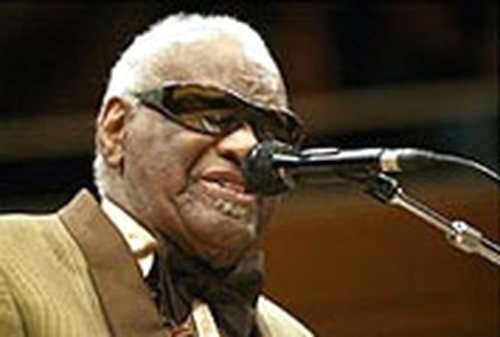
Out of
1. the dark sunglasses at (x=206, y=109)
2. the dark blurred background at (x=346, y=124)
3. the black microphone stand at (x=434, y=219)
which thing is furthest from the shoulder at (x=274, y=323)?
the dark blurred background at (x=346, y=124)

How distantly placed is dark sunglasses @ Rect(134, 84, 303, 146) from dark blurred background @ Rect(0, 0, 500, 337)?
5.95 ft

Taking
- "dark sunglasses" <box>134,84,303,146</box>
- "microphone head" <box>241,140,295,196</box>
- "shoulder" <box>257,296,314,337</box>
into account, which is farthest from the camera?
"shoulder" <box>257,296,314,337</box>

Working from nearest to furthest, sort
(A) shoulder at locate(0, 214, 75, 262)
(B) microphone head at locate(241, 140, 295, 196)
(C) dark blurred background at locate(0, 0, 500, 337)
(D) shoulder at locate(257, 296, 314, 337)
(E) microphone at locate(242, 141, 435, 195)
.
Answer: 1. (E) microphone at locate(242, 141, 435, 195)
2. (B) microphone head at locate(241, 140, 295, 196)
3. (A) shoulder at locate(0, 214, 75, 262)
4. (D) shoulder at locate(257, 296, 314, 337)
5. (C) dark blurred background at locate(0, 0, 500, 337)

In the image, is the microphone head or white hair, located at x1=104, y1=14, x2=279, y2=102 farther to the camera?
white hair, located at x1=104, y1=14, x2=279, y2=102

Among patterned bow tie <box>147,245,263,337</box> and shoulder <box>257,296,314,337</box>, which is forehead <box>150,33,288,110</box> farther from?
shoulder <box>257,296,314,337</box>

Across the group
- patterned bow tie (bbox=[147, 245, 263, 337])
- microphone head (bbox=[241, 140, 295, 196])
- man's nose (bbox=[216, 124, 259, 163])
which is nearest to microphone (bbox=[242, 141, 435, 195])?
microphone head (bbox=[241, 140, 295, 196])

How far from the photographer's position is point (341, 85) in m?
4.50

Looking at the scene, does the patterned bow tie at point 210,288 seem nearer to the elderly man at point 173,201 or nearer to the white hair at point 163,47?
the elderly man at point 173,201

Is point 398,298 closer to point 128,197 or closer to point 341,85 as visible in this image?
point 341,85

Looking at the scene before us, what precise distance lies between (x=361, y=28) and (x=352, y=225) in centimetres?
57

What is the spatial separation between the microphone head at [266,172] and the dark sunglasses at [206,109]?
15cm

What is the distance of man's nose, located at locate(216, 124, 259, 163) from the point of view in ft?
7.21

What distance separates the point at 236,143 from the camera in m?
2.22

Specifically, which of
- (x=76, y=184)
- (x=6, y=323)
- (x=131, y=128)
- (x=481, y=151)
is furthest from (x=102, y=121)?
(x=481, y=151)
